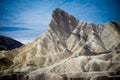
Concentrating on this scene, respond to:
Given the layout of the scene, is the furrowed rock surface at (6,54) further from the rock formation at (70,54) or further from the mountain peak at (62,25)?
the mountain peak at (62,25)

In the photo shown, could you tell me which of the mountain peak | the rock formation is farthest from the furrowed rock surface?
the mountain peak

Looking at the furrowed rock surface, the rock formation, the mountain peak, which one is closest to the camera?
the rock formation

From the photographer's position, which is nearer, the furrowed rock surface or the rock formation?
the rock formation

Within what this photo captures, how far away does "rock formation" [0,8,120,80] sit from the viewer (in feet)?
60.5

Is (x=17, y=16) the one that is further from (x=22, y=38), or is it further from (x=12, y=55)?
(x=12, y=55)

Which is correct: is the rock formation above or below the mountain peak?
below

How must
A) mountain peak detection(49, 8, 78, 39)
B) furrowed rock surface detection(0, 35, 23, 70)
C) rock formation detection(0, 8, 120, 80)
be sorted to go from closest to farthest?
rock formation detection(0, 8, 120, 80), furrowed rock surface detection(0, 35, 23, 70), mountain peak detection(49, 8, 78, 39)

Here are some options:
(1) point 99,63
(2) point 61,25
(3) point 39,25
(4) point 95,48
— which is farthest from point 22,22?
(2) point 61,25

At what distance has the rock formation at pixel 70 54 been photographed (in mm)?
18453

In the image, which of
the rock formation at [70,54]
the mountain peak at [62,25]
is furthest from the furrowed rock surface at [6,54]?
the mountain peak at [62,25]

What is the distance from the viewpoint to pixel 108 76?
634 inches

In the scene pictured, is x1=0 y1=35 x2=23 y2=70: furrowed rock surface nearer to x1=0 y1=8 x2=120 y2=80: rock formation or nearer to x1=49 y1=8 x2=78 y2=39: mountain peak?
x1=0 y1=8 x2=120 y2=80: rock formation

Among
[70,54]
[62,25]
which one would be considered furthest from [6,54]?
[62,25]

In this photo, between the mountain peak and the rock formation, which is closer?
the rock formation
